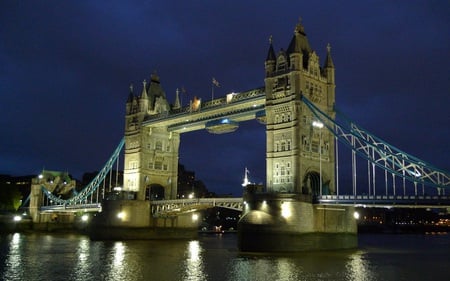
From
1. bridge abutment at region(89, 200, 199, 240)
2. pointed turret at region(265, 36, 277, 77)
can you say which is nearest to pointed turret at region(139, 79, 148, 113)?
bridge abutment at region(89, 200, 199, 240)

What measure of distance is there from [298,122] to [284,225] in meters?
9.62

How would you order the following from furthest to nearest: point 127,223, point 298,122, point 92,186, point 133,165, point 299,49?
point 92,186, point 133,165, point 127,223, point 299,49, point 298,122

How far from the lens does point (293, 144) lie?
46125mm

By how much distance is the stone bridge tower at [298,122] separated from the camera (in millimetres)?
46312

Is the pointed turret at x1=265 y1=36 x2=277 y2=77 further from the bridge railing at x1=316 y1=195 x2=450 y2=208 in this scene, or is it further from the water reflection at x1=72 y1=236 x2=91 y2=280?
the water reflection at x1=72 y1=236 x2=91 y2=280

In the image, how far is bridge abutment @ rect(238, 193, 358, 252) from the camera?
41750 mm

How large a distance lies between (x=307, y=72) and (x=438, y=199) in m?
16.9

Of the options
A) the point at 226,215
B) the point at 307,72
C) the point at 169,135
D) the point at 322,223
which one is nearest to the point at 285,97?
the point at 307,72

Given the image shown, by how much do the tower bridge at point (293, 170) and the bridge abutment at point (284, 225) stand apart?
3.1 inches

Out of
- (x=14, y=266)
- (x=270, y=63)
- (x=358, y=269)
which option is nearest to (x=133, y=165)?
(x=270, y=63)

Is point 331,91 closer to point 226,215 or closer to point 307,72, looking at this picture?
point 307,72

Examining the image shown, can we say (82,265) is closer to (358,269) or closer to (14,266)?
(14,266)

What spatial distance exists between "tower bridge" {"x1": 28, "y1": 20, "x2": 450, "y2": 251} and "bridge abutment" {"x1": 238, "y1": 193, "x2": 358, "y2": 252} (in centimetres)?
8

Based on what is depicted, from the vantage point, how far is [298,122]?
46.3 meters
